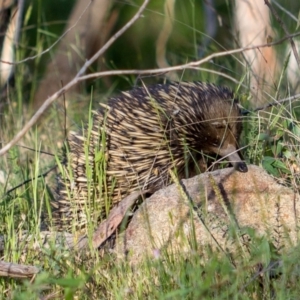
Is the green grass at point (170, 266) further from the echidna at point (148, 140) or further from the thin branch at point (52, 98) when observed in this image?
the thin branch at point (52, 98)

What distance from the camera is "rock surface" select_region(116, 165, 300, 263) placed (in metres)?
3.31

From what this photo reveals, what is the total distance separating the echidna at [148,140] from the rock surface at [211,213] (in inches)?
11.8

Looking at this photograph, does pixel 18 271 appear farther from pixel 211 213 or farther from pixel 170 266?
pixel 211 213

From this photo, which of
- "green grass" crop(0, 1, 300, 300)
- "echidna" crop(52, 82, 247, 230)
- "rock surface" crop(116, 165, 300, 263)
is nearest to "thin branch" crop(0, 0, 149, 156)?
"green grass" crop(0, 1, 300, 300)

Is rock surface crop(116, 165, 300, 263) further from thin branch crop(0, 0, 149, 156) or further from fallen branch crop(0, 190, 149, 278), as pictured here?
thin branch crop(0, 0, 149, 156)

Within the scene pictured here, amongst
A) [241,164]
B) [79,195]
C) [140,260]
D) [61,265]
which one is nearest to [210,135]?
[241,164]

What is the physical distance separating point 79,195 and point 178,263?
48.0 inches

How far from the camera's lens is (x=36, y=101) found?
9039mm

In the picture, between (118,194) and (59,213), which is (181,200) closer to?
(118,194)

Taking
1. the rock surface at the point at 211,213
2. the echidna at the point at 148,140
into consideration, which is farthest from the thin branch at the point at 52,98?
the echidna at the point at 148,140

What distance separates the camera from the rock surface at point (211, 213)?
10.9 feet

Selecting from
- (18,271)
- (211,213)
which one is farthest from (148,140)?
(18,271)

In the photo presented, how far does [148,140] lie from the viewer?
4250 millimetres

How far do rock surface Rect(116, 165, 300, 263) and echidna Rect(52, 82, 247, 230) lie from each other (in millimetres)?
299
